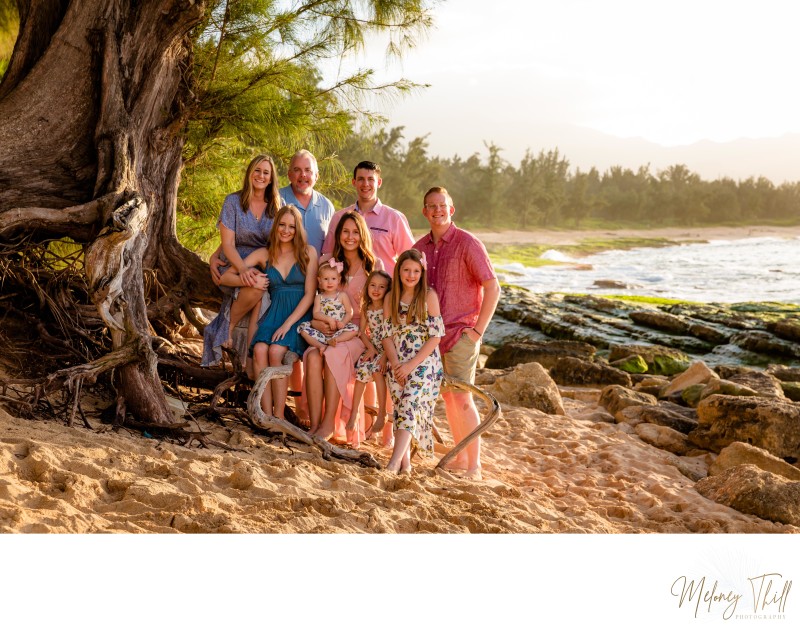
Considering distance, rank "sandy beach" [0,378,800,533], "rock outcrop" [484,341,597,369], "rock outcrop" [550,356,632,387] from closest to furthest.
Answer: "sandy beach" [0,378,800,533] < "rock outcrop" [550,356,632,387] < "rock outcrop" [484,341,597,369]

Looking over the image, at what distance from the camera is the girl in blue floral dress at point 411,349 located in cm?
410

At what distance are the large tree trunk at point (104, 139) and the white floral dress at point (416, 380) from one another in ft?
3.91

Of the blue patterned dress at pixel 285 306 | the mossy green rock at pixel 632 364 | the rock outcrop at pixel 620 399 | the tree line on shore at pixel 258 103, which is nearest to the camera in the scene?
the blue patterned dress at pixel 285 306

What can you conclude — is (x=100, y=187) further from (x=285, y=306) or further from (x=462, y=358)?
(x=462, y=358)

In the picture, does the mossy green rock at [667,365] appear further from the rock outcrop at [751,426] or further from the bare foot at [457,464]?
the bare foot at [457,464]

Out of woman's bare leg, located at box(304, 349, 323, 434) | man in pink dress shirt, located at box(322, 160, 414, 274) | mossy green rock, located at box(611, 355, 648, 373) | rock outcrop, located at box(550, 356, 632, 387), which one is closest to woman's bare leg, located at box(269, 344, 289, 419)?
woman's bare leg, located at box(304, 349, 323, 434)

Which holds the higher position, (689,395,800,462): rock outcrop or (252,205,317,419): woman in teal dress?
(252,205,317,419): woman in teal dress

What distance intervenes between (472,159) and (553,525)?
26.6 m

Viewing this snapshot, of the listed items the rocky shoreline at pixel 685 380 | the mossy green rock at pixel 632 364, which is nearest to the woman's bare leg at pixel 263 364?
the rocky shoreline at pixel 685 380

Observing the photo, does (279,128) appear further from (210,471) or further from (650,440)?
(650,440)

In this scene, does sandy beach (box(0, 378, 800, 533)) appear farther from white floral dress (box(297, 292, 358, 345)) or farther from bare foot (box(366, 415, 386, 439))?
white floral dress (box(297, 292, 358, 345))

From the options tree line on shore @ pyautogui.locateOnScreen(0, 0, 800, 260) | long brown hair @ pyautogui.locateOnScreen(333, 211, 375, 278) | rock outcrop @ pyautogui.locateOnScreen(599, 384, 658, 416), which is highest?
tree line on shore @ pyautogui.locateOnScreen(0, 0, 800, 260)

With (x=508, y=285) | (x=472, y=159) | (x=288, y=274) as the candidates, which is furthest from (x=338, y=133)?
(x=472, y=159)
